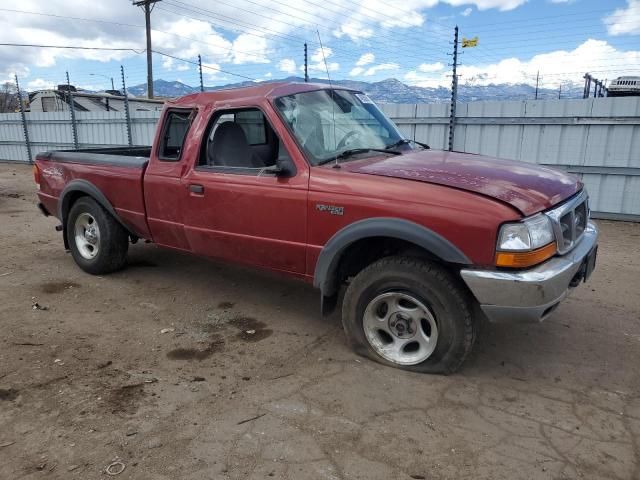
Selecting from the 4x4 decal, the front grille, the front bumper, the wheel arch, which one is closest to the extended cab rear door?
the 4x4 decal

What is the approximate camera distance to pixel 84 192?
17.1 ft

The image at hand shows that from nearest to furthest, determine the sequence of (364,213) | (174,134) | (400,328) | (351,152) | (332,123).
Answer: (364,213), (400,328), (351,152), (332,123), (174,134)

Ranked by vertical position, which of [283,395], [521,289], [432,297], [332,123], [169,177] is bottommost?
[283,395]

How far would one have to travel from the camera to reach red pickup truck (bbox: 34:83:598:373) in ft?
9.51

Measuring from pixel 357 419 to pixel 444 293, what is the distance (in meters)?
0.92

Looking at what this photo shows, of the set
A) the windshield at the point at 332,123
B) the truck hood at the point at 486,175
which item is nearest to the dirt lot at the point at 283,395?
the truck hood at the point at 486,175

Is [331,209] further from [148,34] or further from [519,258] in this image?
[148,34]

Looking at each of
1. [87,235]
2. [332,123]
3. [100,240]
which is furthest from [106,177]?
[332,123]

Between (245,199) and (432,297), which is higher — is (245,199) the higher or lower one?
the higher one

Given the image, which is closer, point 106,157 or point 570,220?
point 570,220

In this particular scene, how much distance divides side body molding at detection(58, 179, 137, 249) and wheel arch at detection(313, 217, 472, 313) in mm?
2545

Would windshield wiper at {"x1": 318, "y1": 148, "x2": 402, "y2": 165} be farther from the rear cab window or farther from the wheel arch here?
the rear cab window

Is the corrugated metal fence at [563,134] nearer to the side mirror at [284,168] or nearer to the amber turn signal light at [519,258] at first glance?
the amber turn signal light at [519,258]

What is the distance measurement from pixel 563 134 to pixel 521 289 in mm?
6948
